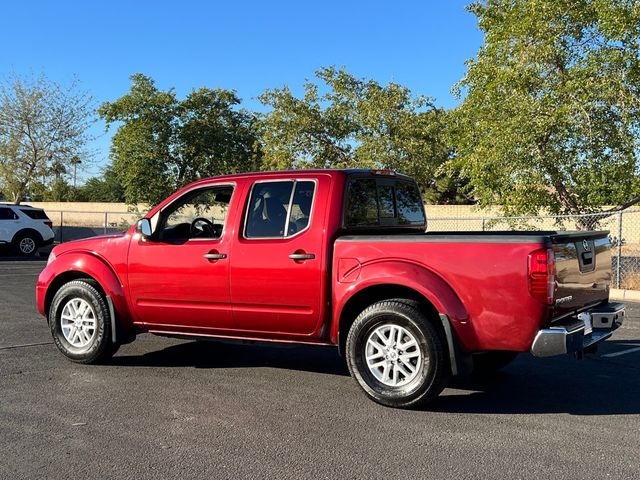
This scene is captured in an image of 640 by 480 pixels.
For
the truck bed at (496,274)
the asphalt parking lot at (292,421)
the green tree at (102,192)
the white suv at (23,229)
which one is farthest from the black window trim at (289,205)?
the green tree at (102,192)

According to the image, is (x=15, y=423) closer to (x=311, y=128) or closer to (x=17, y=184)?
(x=311, y=128)

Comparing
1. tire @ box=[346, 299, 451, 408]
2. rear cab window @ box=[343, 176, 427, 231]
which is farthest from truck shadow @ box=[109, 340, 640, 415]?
rear cab window @ box=[343, 176, 427, 231]

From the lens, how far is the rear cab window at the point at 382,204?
5816mm

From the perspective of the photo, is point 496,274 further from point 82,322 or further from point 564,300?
point 82,322

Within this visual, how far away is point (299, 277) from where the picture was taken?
5.52 metres

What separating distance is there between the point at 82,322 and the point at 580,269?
4671 millimetres

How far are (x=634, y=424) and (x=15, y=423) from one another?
14.6 ft

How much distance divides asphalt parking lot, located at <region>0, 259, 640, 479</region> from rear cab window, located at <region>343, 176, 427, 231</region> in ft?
4.89

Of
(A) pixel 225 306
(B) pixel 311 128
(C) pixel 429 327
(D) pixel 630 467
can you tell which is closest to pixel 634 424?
(D) pixel 630 467

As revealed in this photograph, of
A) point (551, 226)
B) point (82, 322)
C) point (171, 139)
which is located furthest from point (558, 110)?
point (171, 139)

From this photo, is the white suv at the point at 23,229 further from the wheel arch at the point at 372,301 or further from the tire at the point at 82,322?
the wheel arch at the point at 372,301

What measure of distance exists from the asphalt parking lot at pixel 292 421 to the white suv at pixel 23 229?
50.8 feet

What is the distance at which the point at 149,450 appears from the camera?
418cm

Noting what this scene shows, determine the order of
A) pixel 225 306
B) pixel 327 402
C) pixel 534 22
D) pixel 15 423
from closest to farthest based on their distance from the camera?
pixel 15 423 < pixel 327 402 < pixel 225 306 < pixel 534 22
